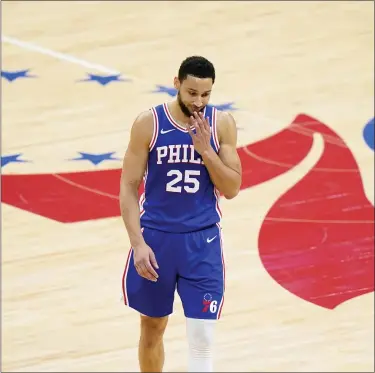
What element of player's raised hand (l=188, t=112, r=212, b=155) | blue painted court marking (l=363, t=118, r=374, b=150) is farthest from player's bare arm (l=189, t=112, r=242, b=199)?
blue painted court marking (l=363, t=118, r=374, b=150)

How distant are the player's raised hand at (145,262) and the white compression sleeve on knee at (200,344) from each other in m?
0.39

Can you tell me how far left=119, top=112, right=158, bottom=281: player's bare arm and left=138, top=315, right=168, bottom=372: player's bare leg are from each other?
0.60 m

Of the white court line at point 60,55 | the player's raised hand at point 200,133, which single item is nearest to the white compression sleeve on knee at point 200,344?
the player's raised hand at point 200,133

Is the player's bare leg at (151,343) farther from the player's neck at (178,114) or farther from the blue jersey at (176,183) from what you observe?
the player's neck at (178,114)

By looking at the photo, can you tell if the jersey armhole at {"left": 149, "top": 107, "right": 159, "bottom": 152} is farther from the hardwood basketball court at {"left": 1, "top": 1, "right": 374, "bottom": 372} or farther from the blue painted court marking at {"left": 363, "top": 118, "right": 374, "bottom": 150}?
the blue painted court marking at {"left": 363, "top": 118, "right": 374, "bottom": 150}

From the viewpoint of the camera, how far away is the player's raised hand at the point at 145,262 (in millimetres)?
5859

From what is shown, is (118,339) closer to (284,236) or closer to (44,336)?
(44,336)

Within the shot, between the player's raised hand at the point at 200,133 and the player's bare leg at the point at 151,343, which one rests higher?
the player's raised hand at the point at 200,133


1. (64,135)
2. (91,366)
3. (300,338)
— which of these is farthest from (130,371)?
(64,135)

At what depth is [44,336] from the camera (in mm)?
8148

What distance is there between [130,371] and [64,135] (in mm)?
3724

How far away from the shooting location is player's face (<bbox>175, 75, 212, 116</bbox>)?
5.60 meters

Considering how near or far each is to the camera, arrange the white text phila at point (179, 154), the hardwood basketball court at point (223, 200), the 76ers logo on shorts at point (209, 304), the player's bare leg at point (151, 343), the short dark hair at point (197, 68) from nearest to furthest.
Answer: the short dark hair at point (197, 68)
the white text phila at point (179, 154)
the 76ers logo on shorts at point (209, 304)
the player's bare leg at point (151, 343)
the hardwood basketball court at point (223, 200)

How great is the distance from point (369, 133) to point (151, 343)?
16.2 feet
